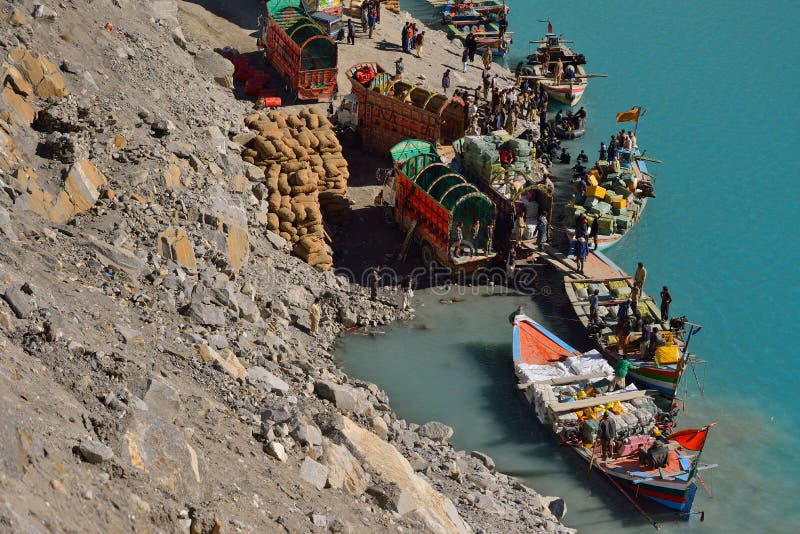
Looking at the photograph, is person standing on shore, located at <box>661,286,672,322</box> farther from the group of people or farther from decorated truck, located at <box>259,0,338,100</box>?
the group of people

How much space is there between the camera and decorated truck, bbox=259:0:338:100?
138 feet

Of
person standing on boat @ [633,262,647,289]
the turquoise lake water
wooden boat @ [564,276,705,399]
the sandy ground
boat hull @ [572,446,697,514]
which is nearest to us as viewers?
boat hull @ [572,446,697,514]

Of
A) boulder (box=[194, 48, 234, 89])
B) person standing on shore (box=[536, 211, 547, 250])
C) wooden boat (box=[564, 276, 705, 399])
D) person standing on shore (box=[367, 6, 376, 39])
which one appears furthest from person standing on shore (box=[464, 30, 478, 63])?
wooden boat (box=[564, 276, 705, 399])

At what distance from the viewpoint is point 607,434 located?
26609 mm

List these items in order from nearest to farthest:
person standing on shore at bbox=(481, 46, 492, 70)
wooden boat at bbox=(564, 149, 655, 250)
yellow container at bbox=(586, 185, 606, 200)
Result: 1. wooden boat at bbox=(564, 149, 655, 250)
2. yellow container at bbox=(586, 185, 606, 200)
3. person standing on shore at bbox=(481, 46, 492, 70)

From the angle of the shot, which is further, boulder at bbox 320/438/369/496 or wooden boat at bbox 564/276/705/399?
wooden boat at bbox 564/276/705/399

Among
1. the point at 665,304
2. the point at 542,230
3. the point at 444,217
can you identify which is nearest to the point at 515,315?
the point at 444,217

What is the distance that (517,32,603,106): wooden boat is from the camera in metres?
50.2

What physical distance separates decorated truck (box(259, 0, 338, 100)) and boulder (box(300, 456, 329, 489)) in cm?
2465

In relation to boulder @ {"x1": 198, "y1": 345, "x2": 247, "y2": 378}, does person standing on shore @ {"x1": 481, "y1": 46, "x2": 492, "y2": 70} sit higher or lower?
higher

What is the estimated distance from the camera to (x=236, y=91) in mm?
42281

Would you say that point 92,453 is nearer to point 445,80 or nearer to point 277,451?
point 277,451

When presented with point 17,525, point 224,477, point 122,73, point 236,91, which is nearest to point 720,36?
point 236,91

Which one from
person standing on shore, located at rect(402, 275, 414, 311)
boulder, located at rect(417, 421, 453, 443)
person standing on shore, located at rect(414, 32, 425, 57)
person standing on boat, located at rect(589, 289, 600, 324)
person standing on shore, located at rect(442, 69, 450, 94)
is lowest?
boulder, located at rect(417, 421, 453, 443)
